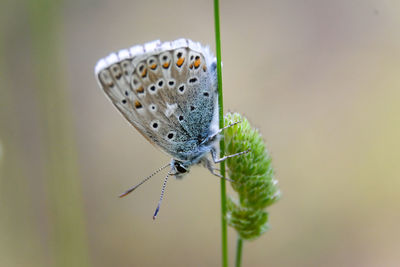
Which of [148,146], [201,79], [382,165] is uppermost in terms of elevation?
[148,146]

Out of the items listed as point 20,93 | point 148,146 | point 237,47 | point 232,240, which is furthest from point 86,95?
point 232,240

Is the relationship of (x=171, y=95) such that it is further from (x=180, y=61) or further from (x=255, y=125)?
(x=255, y=125)

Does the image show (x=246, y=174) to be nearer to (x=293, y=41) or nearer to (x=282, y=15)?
(x=293, y=41)

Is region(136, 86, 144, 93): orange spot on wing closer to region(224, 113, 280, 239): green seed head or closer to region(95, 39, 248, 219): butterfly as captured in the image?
region(95, 39, 248, 219): butterfly

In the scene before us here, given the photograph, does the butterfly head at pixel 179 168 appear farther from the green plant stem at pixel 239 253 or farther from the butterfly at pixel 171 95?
the green plant stem at pixel 239 253

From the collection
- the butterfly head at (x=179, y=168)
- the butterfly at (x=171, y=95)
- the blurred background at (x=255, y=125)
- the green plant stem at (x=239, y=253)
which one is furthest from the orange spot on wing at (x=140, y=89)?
the blurred background at (x=255, y=125)

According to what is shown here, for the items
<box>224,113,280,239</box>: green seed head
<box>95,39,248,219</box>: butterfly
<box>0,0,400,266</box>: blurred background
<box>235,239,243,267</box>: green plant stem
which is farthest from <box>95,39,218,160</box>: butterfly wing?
<box>0,0,400,266</box>: blurred background
